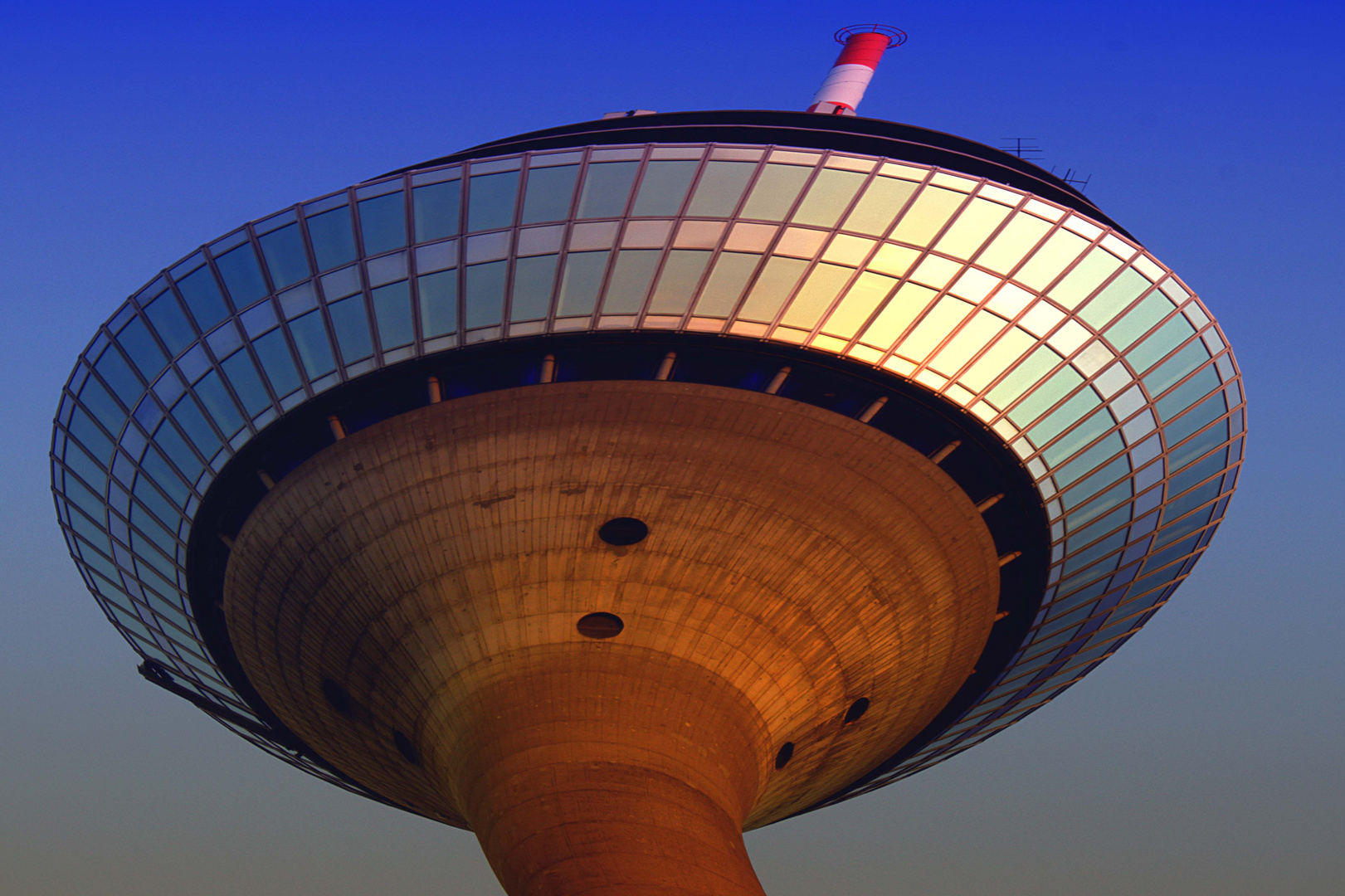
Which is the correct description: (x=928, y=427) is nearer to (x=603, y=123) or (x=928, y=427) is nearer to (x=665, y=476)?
(x=665, y=476)

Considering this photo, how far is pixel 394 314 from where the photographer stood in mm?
26828

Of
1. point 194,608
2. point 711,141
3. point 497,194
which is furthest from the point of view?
point 194,608

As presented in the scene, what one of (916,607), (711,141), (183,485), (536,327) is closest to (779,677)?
(916,607)

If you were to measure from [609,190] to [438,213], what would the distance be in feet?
11.4

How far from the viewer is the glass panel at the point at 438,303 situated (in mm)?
26578

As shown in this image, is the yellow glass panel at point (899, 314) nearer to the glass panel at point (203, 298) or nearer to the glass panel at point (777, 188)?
the glass panel at point (777, 188)

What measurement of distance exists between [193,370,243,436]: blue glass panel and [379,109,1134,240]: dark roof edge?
586 cm

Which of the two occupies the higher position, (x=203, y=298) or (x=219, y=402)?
(x=203, y=298)

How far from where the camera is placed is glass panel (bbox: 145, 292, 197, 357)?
A: 2850cm

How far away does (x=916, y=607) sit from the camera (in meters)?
30.0

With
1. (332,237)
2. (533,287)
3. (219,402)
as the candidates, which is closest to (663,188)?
(533,287)

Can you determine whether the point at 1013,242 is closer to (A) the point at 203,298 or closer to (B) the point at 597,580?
(B) the point at 597,580

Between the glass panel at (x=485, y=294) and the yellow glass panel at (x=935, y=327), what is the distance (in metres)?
8.15

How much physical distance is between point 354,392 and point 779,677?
36.0 feet
